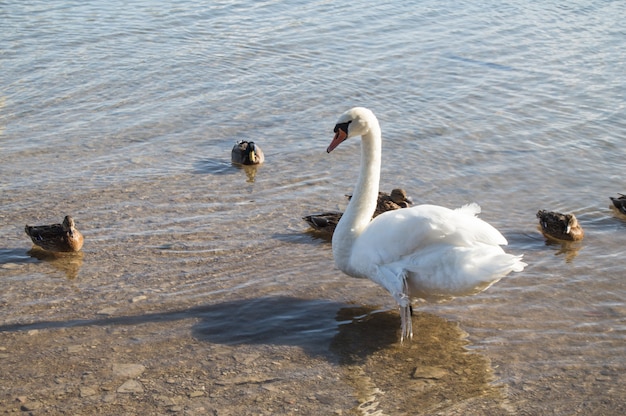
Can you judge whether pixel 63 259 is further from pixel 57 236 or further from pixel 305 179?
pixel 305 179

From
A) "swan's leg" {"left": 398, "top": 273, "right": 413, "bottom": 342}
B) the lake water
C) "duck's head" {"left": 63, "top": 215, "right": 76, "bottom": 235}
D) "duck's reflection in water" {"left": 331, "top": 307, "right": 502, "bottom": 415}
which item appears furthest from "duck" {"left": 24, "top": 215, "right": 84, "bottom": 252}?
"swan's leg" {"left": 398, "top": 273, "right": 413, "bottom": 342}

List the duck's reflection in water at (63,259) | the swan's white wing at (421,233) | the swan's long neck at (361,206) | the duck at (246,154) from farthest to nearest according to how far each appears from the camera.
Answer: the duck at (246,154) < the duck's reflection in water at (63,259) < the swan's long neck at (361,206) < the swan's white wing at (421,233)

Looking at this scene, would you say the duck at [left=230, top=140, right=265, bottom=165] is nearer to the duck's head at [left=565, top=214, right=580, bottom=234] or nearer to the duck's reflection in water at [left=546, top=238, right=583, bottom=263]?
the duck's reflection in water at [left=546, top=238, right=583, bottom=263]

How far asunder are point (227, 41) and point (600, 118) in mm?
7676

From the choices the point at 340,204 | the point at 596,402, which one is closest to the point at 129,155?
the point at 340,204

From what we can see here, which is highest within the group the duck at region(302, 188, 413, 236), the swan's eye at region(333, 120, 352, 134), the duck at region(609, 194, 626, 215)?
the swan's eye at region(333, 120, 352, 134)

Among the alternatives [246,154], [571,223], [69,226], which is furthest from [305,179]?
[571,223]

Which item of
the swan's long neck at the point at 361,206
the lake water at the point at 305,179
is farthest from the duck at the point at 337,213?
the swan's long neck at the point at 361,206

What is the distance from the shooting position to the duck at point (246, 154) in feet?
34.1

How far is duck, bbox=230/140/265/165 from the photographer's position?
10391mm

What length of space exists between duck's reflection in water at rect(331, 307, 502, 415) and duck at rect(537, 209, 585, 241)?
203 cm

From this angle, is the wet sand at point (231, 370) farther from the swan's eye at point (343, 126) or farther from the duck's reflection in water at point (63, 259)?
the swan's eye at point (343, 126)

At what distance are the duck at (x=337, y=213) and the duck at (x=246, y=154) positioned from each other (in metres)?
1.58

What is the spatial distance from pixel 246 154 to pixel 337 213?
2241 millimetres
